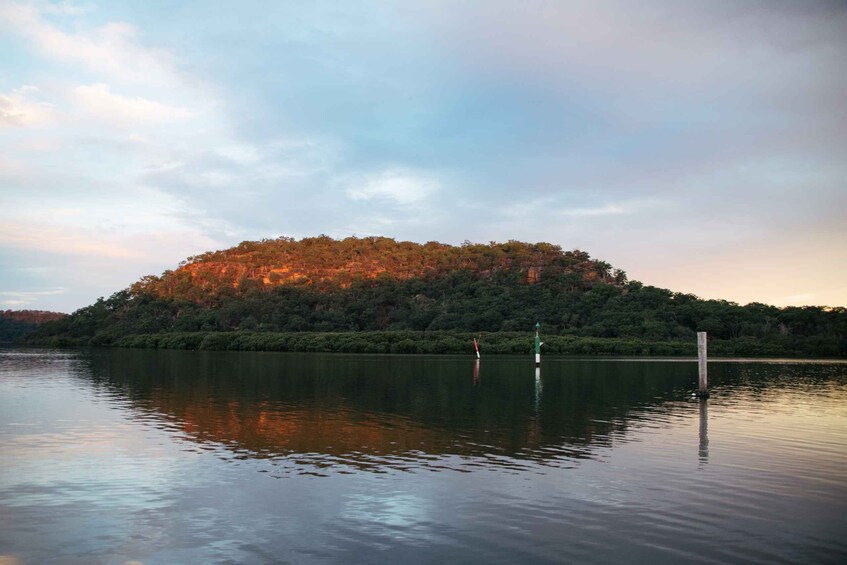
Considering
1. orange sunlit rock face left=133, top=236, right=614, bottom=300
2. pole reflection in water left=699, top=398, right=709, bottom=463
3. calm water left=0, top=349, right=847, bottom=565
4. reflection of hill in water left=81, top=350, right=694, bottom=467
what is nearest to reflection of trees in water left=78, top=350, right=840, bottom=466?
reflection of hill in water left=81, top=350, right=694, bottom=467

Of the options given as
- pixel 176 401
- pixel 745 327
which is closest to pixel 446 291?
pixel 745 327

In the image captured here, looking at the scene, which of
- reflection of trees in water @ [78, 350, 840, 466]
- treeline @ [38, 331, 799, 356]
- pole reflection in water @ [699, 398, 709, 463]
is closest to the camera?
pole reflection in water @ [699, 398, 709, 463]

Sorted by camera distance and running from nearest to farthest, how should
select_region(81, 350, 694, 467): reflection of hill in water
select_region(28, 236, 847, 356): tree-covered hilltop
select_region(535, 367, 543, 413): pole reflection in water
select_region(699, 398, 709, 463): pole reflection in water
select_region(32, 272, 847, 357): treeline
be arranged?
select_region(699, 398, 709, 463): pole reflection in water < select_region(81, 350, 694, 467): reflection of hill in water < select_region(535, 367, 543, 413): pole reflection in water < select_region(32, 272, 847, 357): treeline < select_region(28, 236, 847, 356): tree-covered hilltop

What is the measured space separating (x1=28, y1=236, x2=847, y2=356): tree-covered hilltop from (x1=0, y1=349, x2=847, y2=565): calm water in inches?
2623

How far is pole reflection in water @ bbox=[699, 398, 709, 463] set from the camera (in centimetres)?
1720

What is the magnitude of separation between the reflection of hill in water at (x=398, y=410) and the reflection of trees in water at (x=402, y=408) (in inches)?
1.9

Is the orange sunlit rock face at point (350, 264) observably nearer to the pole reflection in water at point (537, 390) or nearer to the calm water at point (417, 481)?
the pole reflection in water at point (537, 390)

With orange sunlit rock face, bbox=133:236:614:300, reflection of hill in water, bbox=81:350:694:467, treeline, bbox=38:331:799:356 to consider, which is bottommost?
reflection of hill in water, bbox=81:350:694:467

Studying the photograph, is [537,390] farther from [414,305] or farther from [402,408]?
[414,305]

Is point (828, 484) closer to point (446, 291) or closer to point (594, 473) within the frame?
point (594, 473)

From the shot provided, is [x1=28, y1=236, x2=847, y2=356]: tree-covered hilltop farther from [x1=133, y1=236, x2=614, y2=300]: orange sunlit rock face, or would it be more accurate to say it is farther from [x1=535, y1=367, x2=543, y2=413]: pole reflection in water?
[x1=535, y1=367, x2=543, y2=413]: pole reflection in water

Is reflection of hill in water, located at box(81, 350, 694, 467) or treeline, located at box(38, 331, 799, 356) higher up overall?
treeline, located at box(38, 331, 799, 356)

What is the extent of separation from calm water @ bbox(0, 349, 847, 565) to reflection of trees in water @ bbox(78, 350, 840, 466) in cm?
17

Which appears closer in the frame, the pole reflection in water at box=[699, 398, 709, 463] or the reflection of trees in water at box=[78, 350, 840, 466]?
the pole reflection in water at box=[699, 398, 709, 463]
